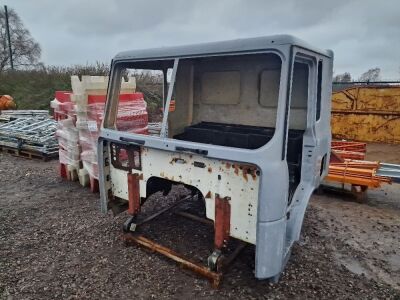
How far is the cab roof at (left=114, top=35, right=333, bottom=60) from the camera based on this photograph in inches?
85.9

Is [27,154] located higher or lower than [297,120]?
lower

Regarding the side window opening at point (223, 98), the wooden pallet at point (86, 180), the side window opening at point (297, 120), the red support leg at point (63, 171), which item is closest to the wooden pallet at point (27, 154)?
the red support leg at point (63, 171)

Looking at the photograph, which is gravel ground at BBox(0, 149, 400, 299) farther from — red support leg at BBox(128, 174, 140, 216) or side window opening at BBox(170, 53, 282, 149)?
side window opening at BBox(170, 53, 282, 149)

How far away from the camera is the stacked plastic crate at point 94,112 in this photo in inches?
175

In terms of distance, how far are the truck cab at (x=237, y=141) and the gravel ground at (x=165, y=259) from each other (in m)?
0.36

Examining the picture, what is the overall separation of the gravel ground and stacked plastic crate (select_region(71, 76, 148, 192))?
81 cm

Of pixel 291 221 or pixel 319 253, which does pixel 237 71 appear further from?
pixel 319 253

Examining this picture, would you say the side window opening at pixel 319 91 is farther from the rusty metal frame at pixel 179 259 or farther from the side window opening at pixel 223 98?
the rusty metal frame at pixel 179 259

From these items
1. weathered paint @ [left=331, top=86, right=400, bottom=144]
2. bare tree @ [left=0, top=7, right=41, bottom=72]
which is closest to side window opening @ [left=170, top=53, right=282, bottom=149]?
weathered paint @ [left=331, top=86, right=400, bottom=144]

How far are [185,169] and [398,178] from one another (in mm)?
3606

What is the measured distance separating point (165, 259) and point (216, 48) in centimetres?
220

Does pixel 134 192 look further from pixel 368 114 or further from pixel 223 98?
pixel 368 114

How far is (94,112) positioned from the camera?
4.70 m

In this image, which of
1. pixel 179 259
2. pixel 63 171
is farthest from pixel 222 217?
pixel 63 171
